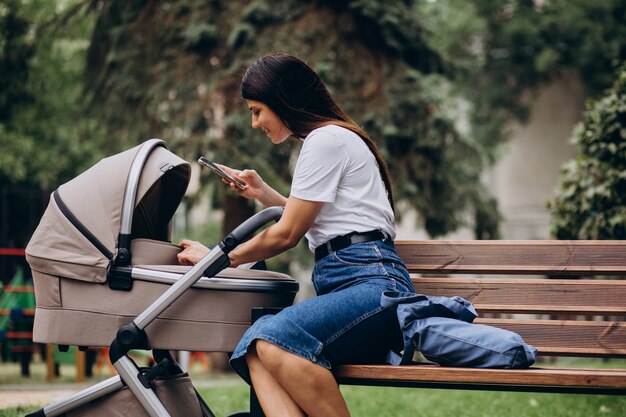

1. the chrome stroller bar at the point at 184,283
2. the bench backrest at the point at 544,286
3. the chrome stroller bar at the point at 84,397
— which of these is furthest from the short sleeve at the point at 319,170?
the chrome stroller bar at the point at 84,397

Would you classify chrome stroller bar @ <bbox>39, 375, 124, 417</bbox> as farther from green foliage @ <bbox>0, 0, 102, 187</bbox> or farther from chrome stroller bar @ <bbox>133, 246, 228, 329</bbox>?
green foliage @ <bbox>0, 0, 102, 187</bbox>

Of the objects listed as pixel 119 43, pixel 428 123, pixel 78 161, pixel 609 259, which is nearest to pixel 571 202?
pixel 609 259

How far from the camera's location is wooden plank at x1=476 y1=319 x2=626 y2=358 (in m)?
4.20

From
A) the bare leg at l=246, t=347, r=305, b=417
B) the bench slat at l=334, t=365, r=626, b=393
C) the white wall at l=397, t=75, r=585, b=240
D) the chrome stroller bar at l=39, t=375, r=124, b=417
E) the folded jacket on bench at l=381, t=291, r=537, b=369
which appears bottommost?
the white wall at l=397, t=75, r=585, b=240

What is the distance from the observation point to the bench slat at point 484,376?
332cm

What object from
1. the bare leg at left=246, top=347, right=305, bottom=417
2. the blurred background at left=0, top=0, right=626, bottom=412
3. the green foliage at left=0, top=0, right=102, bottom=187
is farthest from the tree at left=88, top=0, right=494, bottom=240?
the bare leg at left=246, top=347, right=305, bottom=417

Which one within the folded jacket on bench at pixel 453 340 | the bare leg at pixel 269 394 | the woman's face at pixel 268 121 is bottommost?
the bare leg at pixel 269 394

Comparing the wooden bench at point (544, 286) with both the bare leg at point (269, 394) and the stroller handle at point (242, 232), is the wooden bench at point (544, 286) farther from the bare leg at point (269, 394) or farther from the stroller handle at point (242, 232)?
the bare leg at point (269, 394)

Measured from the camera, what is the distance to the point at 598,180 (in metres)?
6.85

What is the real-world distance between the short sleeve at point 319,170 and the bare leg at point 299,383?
63cm

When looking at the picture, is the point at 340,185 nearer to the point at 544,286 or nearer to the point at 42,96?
the point at 544,286

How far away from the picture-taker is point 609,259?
14.1 ft

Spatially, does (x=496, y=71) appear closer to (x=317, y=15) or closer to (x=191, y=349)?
(x=317, y=15)

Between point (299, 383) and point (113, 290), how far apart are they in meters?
0.92
